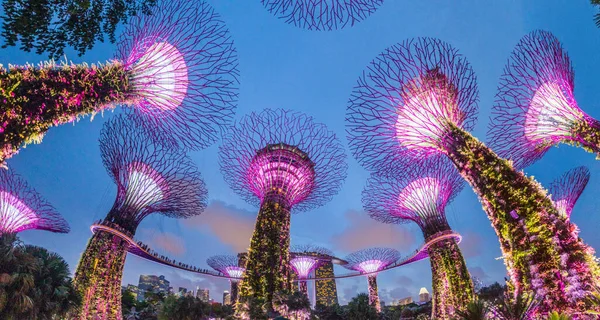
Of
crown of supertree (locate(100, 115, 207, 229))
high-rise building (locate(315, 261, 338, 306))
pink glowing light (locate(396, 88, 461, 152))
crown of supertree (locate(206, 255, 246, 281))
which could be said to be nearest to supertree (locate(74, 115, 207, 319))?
crown of supertree (locate(100, 115, 207, 229))

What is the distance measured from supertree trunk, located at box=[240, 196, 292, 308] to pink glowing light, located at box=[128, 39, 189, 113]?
9.52 meters

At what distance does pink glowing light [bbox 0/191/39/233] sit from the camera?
75.6ft

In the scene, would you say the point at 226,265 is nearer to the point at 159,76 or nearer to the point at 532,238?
the point at 159,76

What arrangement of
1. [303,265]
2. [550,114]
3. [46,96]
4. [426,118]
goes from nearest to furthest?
[46,96] < [550,114] < [426,118] < [303,265]

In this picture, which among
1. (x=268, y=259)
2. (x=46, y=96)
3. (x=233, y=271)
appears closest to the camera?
(x=46, y=96)

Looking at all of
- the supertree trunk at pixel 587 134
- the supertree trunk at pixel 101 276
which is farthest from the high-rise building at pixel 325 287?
the supertree trunk at pixel 587 134

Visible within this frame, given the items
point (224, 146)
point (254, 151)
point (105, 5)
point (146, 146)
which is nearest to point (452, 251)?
point (254, 151)

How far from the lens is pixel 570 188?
24.3 m

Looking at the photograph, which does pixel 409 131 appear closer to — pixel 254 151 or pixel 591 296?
pixel 591 296

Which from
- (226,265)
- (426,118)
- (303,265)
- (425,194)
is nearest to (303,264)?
(303,265)

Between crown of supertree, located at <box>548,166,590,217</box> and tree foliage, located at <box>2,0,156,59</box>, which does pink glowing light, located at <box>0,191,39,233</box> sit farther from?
crown of supertree, located at <box>548,166,590,217</box>

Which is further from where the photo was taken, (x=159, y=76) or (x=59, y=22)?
(x=159, y=76)

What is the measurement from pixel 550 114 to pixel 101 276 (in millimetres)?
23654

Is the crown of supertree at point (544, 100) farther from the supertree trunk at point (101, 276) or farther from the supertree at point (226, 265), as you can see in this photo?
the supertree at point (226, 265)
